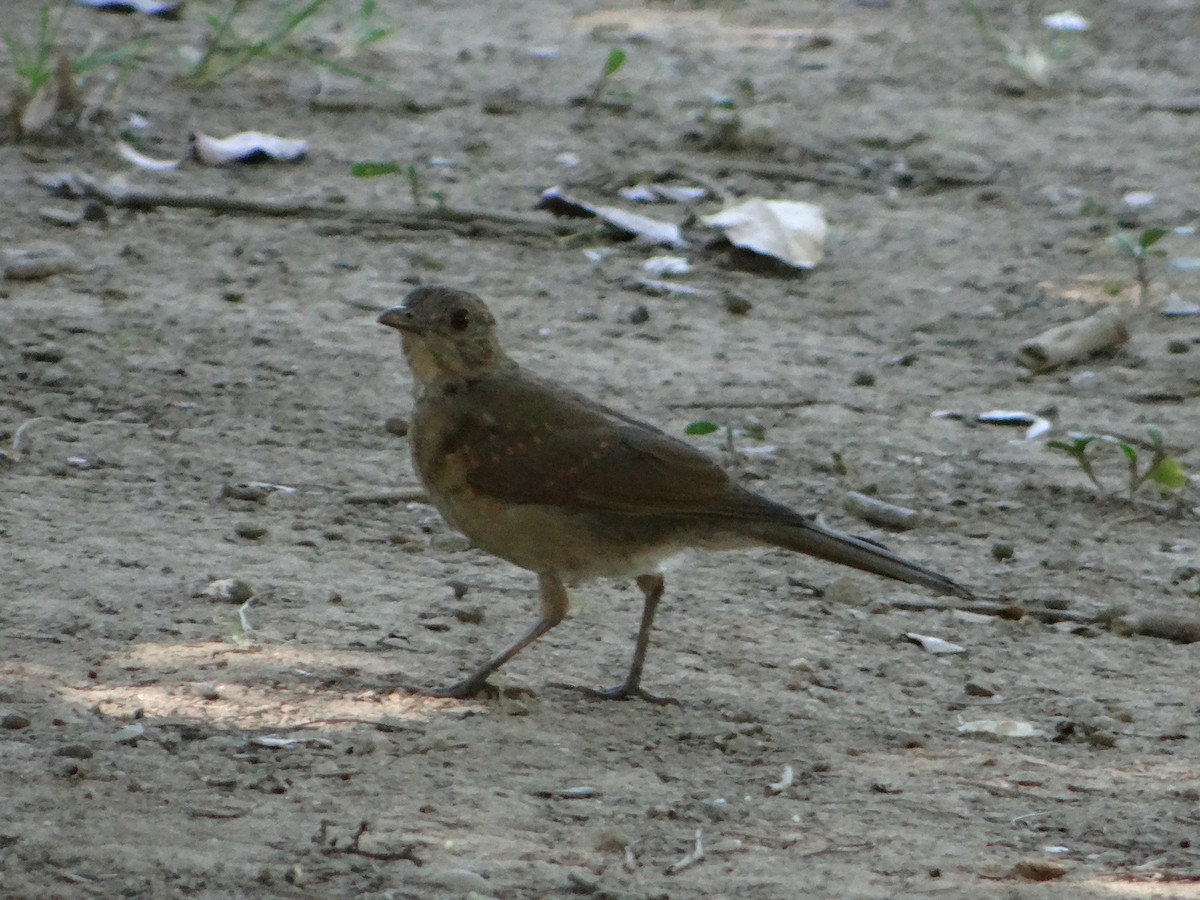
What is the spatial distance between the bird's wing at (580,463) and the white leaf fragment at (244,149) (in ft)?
15.7

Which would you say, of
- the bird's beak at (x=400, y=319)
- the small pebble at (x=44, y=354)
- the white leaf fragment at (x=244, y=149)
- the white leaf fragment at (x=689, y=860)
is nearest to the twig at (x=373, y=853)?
the white leaf fragment at (x=689, y=860)

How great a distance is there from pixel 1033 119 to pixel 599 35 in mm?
2966

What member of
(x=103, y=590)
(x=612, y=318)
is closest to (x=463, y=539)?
(x=103, y=590)

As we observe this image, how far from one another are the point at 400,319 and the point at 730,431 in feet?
5.35

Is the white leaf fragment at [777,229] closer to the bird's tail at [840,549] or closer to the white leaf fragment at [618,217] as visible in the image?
the white leaf fragment at [618,217]

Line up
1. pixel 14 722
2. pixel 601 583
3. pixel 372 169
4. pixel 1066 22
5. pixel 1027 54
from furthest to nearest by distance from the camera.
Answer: pixel 1066 22
pixel 1027 54
pixel 372 169
pixel 601 583
pixel 14 722

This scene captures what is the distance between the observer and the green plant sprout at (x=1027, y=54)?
12227 millimetres

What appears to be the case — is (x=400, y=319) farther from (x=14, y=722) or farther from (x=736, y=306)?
(x=736, y=306)

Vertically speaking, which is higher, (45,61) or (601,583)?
(45,61)

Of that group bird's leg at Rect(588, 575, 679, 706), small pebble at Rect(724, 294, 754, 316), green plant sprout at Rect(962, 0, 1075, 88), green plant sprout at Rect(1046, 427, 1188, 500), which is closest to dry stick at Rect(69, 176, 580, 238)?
small pebble at Rect(724, 294, 754, 316)

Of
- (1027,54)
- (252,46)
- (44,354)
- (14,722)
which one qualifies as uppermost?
(252,46)

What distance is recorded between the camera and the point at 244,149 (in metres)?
9.55

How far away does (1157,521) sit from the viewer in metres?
6.63

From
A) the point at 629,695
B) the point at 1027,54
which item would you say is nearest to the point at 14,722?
the point at 629,695
